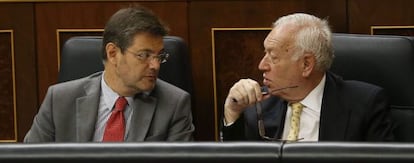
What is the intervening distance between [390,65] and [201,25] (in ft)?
3.19

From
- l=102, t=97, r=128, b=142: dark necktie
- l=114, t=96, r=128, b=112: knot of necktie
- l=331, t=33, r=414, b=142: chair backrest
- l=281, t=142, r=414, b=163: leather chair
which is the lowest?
l=102, t=97, r=128, b=142: dark necktie

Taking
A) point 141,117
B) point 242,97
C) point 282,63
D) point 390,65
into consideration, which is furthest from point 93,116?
point 390,65

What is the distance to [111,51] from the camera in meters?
2.53

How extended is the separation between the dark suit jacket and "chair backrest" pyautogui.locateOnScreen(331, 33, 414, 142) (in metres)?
0.07

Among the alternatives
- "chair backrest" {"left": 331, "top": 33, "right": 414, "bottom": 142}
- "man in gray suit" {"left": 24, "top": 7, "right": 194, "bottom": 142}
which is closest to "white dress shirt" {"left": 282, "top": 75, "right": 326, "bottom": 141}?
"chair backrest" {"left": 331, "top": 33, "right": 414, "bottom": 142}

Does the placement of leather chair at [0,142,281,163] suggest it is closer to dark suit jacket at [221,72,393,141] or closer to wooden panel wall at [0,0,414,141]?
dark suit jacket at [221,72,393,141]

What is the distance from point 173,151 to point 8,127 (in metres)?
2.44

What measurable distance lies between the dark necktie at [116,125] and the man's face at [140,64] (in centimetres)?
7

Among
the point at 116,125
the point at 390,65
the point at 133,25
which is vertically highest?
the point at 133,25

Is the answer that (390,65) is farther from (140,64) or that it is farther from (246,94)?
A: (140,64)

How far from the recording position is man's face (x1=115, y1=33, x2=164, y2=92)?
2480 millimetres

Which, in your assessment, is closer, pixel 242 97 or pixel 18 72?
pixel 242 97

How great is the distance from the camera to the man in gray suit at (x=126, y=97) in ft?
7.95

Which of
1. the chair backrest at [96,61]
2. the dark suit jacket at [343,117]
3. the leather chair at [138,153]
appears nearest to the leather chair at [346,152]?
the leather chair at [138,153]
